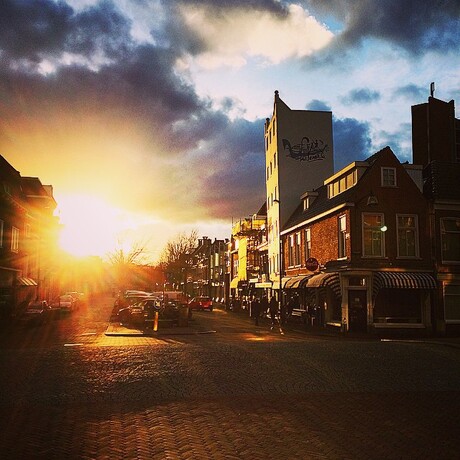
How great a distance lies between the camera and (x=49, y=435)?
26.7ft

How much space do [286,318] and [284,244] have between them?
23.6ft

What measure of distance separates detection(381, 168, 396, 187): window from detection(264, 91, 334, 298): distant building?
47.0 ft

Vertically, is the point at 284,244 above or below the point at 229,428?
above

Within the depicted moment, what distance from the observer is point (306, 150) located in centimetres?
4634

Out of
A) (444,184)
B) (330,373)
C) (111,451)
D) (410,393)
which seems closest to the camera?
(111,451)

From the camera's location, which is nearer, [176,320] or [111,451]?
[111,451]

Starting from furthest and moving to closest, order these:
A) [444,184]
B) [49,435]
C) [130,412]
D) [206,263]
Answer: [206,263] < [444,184] < [130,412] < [49,435]

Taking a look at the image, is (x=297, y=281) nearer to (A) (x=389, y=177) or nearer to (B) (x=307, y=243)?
(B) (x=307, y=243)

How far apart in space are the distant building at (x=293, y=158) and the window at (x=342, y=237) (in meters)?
12.8

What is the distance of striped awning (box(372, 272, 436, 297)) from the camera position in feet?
95.6

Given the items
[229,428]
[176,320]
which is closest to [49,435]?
[229,428]

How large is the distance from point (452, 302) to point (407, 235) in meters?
4.56

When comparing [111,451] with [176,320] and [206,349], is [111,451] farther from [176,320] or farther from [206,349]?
[176,320]

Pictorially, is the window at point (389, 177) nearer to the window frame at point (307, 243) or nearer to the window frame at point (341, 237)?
the window frame at point (341, 237)
